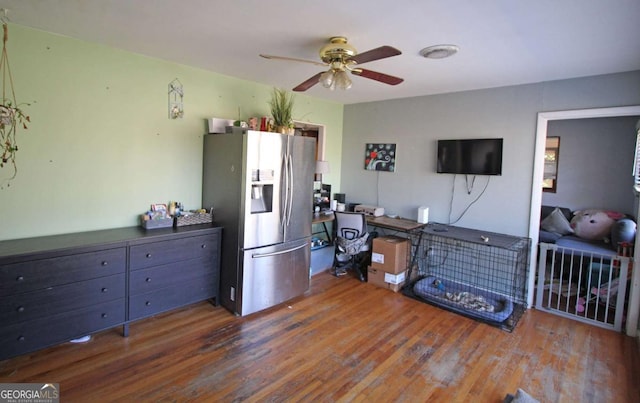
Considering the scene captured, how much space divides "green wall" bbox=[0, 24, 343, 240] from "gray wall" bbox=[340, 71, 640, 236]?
2.24 meters

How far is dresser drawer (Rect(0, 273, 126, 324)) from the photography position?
226 centimetres

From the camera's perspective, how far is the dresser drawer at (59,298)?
2264 millimetres

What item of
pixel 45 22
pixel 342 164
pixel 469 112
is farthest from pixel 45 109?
pixel 469 112

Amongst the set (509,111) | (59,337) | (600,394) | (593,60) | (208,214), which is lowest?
(600,394)

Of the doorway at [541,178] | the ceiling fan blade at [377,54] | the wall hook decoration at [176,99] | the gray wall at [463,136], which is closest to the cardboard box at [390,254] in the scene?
the gray wall at [463,136]

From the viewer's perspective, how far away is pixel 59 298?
8.00 feet

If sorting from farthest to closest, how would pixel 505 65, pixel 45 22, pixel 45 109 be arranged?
pixel 505 65 < pixel 45 109 < pixel 45 22

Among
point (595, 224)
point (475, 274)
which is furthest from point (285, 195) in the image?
point (595, 224)

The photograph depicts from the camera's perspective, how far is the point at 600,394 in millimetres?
2357

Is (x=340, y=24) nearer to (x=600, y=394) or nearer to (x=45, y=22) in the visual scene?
(x=45, y=22)

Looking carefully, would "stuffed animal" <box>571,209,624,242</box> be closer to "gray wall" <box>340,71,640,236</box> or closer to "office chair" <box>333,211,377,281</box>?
"gray wall" <box>340,71,640,236</box>

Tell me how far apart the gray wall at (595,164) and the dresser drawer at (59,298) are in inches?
230

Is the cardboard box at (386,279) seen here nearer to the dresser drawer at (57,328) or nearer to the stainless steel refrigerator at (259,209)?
the stainless steel refrigerator at (259,209)

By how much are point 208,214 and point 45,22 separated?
1.96 metres
